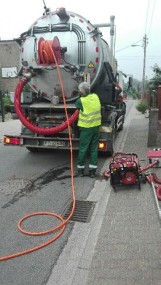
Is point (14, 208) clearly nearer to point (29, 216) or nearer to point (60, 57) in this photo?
point (29, 216)

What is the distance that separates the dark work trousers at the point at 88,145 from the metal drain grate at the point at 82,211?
1344mm

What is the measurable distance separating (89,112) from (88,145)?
64 cm

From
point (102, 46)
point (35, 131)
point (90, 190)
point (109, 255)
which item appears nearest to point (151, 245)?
point (109, 255)

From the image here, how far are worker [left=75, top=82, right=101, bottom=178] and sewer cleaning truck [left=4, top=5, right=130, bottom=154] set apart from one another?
391 mm

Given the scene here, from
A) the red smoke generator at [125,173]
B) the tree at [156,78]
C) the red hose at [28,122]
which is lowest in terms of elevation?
the red smoke generator at [125,173]

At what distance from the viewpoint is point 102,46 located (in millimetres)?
7309

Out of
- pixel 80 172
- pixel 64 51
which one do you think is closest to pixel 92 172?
pixel 80 172

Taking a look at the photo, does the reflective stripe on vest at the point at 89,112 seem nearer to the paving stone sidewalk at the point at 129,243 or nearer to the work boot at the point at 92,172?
the work boot at the point at 92,172

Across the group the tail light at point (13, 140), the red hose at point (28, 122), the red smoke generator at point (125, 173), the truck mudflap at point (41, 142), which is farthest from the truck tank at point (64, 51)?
the red smoke generator at point (125, 173)

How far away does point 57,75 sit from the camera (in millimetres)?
7016

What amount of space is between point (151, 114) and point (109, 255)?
623 centimetres

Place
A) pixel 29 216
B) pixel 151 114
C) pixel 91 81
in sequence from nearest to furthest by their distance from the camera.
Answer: pixel 29 216 → pixel 91 81 → pixel 151 114

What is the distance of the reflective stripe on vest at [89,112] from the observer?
6324 millimetres

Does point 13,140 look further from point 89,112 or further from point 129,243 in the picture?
point 129,243
